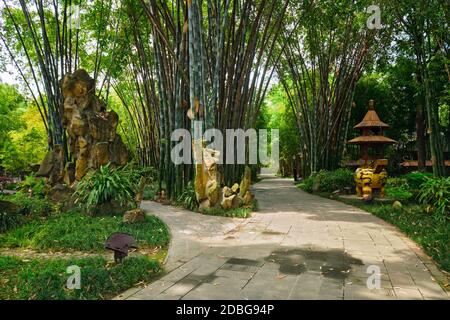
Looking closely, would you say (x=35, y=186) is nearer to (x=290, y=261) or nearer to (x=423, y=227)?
(x=290, y=261)

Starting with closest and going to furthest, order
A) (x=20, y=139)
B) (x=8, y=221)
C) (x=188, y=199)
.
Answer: (x=8, y=221), (x=188, y=199), (x=20, y=139)

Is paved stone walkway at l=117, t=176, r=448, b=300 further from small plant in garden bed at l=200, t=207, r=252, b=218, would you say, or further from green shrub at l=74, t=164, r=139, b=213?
green shrub at l=74, t=164, r=139, b=213

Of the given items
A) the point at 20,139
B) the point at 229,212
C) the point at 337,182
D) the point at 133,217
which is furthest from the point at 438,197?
the point at 20,139

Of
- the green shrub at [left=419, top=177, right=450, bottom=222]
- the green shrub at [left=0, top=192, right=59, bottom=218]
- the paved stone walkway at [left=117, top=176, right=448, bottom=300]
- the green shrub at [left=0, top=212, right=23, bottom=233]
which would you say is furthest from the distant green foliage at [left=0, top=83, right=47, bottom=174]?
the green shrub at [left=419, top=177, right=450, bottom=222]

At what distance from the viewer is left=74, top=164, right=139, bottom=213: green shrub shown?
557 cm

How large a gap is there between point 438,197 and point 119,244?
5173 millimetres

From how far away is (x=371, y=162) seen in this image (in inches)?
329

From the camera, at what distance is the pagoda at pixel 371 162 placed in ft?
25.5

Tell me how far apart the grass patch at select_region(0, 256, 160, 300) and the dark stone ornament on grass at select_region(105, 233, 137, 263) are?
0.09 metres

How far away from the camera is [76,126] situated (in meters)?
6.34

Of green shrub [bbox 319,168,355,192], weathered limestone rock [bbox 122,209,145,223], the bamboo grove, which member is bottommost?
weathered limestone rock [bbox 122,209,145,223]

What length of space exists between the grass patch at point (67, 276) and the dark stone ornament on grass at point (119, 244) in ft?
0.31

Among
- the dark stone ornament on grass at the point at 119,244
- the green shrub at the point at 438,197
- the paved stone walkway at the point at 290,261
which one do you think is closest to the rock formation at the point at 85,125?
the paved stone walkway at the point at 290,261
